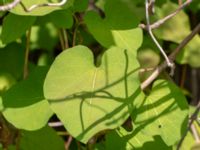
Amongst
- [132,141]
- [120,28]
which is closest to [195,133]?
[132,141]

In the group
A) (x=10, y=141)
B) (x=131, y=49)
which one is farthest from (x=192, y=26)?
(x=10, y=141)

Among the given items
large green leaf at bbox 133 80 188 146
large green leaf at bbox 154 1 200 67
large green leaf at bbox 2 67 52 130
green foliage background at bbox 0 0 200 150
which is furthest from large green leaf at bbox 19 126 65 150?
large green leaf at bbox 154 1 200 67

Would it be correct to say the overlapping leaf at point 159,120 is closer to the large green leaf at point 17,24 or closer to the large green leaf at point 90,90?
the large green leaf at point 90,90

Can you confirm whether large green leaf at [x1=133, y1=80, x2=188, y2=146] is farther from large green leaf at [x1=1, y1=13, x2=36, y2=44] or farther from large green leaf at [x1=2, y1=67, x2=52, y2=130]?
large green leaf at [x1=1, y1=13, x2=36, y2=44]

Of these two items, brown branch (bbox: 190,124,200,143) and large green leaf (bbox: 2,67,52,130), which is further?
brown branch (bbox: 190,124,200,143)

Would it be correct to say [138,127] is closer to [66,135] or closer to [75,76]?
[75,76]

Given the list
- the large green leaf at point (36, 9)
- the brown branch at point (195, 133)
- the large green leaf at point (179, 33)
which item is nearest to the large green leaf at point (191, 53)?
the large green leaf at point (179, 33)
